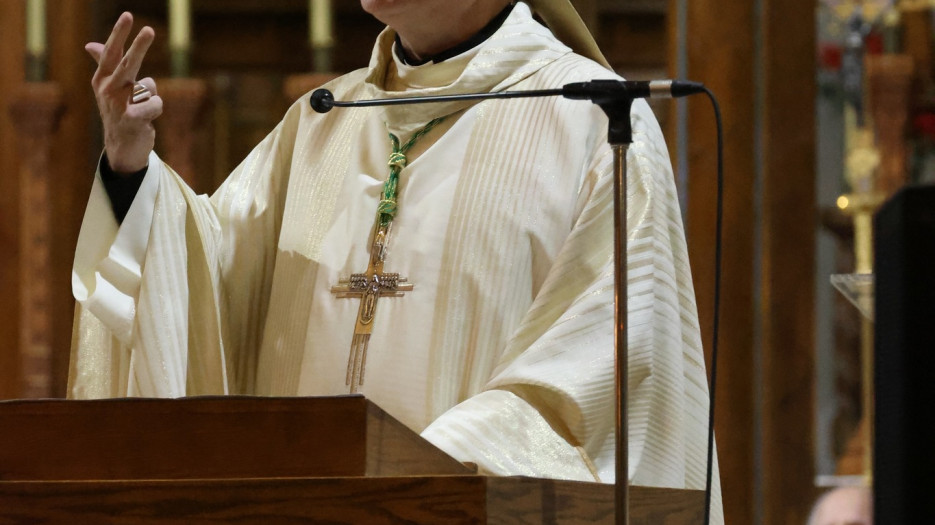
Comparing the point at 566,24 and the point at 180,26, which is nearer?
the point at 566,24

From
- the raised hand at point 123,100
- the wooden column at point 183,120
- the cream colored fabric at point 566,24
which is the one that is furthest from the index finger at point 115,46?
the wooden column at point 183,120

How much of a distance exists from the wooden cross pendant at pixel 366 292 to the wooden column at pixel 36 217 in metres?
2.71

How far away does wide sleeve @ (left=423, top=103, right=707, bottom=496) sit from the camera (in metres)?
2.42

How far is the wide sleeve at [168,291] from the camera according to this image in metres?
2.80

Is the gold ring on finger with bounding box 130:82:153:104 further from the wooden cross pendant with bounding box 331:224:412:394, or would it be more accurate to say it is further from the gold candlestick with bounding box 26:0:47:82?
the gold candlestick with bounding box 26:0:47:82

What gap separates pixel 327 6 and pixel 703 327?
1.79m

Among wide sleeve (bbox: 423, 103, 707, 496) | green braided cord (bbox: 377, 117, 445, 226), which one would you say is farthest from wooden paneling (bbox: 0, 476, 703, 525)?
green braided cord (bbox: 377, 117, 445, 226)

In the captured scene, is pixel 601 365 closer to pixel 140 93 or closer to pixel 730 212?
pixel 140 93

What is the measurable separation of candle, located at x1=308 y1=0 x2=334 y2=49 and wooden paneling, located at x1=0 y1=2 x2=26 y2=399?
1032 mm

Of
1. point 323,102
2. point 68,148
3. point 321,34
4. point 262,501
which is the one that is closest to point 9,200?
point 68,148

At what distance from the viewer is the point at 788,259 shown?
16.8ft

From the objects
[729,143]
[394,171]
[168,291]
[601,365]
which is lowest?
[601,365]

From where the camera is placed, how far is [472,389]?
2791 mm

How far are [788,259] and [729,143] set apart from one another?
432 mm
